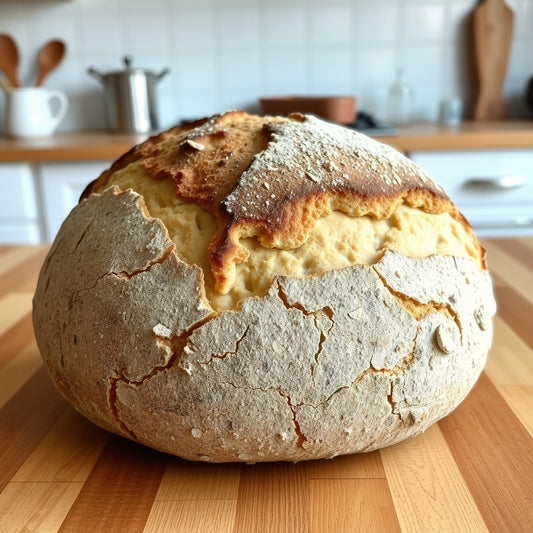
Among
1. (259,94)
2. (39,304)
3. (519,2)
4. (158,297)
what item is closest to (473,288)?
(158,297)

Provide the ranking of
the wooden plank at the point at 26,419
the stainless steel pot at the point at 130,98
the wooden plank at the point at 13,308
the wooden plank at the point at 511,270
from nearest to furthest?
the wooden plank at the point at 26,419, the wooden plank at the point at 13,308, the wooden plank at the point at 511,270, the stainless steel pot at the point at 130,98

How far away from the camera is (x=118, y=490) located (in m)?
0.59

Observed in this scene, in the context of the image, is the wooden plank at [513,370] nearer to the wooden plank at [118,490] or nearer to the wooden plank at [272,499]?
the wooden plank at [272,499]

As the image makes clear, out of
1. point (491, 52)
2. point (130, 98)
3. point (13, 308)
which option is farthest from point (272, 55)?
point (13, 308)

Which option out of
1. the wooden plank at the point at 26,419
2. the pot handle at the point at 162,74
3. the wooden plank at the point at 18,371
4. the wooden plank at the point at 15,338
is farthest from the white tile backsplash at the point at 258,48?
the wooden plank at the point at 26,419

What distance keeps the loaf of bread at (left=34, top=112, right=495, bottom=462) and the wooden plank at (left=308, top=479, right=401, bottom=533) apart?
33 millimetres

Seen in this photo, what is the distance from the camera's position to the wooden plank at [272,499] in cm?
54

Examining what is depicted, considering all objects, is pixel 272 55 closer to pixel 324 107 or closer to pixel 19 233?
pixel 324 107

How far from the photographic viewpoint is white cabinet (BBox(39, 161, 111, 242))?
6.37 feet

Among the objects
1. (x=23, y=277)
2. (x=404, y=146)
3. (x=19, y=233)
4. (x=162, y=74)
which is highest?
(x=162, y=74)

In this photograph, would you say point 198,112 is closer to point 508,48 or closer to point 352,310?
point 508,48

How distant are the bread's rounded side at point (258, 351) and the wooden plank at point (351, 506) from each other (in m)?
0.03

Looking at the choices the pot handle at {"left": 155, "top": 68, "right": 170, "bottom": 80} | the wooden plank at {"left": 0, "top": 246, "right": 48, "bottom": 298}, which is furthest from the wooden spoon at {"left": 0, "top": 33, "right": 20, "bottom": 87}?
the wooden plank at {"left": 0, "top": 246, "right": 48, "bottom": 298}

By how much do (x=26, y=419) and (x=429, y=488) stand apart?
18.5 inches
